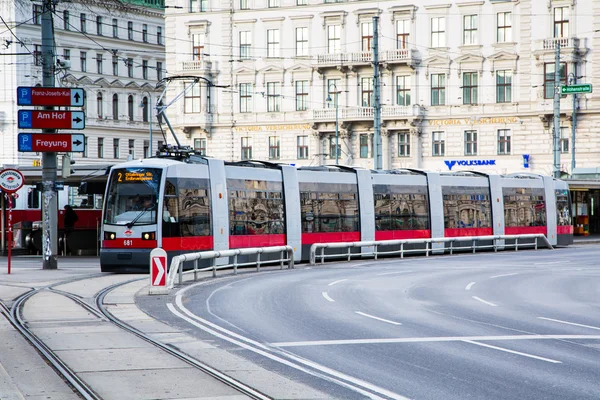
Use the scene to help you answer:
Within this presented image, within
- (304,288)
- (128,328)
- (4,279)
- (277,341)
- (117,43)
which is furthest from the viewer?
(117,43)

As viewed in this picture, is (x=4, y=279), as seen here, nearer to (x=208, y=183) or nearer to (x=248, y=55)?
(x=208, y=183)

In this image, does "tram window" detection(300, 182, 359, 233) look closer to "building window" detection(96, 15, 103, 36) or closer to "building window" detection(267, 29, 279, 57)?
"building window" detection(267, 29, 279, 57)

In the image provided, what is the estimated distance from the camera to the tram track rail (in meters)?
10.5

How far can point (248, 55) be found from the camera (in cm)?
7150

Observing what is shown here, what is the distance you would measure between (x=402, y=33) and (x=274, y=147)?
11.7 m

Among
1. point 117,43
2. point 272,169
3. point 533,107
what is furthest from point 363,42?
point 272,169

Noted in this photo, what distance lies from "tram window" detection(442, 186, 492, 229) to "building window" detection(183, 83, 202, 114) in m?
34.2

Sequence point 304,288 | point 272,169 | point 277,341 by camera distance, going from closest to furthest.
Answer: point 277,341 → point 304,288 → point 272,169

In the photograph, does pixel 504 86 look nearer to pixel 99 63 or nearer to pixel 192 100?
pixel 192 100

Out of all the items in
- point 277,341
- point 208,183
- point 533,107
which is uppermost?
point 533,107

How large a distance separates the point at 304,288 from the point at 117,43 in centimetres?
7092

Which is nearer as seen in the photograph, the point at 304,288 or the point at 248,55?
the point at 304,288

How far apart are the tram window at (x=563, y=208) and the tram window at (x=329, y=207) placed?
13153 mm

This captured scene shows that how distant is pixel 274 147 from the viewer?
71000 millimetres
